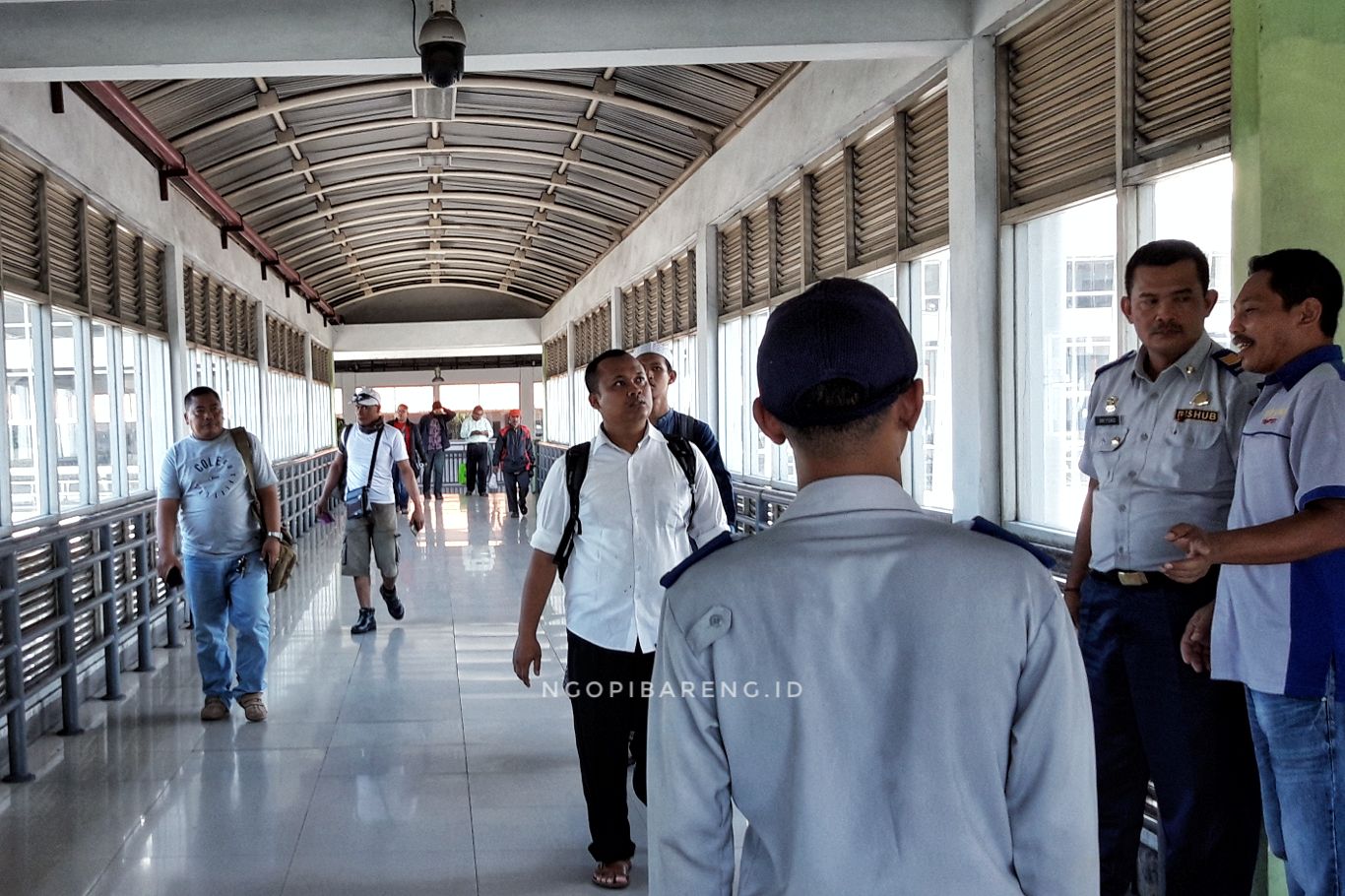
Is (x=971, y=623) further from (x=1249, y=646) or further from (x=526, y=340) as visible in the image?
(x=526, y=340)

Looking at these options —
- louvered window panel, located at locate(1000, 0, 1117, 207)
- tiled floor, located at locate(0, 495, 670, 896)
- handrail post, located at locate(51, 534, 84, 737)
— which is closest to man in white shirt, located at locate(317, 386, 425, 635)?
tiled floor, located at locate(0, 495, 670, 896)

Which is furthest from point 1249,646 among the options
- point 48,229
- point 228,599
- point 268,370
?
point 268,370

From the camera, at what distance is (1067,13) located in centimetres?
424

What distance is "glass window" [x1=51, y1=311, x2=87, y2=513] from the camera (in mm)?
6840

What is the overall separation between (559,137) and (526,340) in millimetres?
14329

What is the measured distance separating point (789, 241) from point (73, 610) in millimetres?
4837

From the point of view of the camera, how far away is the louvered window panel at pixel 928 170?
5336 millimetres

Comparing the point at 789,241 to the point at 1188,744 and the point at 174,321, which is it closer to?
the point at 1188,744

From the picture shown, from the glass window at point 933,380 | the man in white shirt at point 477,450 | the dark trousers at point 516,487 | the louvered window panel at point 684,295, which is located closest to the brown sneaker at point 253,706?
the glass window at point 933,380

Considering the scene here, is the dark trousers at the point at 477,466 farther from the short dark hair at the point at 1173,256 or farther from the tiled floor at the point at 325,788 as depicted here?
the short dark hair at the point at 1173,256

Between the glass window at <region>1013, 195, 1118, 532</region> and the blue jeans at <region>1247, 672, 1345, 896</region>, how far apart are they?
1.66 metres

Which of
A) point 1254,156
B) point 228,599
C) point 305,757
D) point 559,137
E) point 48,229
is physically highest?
point 559,137

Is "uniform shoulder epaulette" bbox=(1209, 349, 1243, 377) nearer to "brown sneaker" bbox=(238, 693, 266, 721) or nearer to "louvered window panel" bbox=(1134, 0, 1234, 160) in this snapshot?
"louvered window panel" bbox=(1134, 0, 1234, 160)

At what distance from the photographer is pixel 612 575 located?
11.5ft
